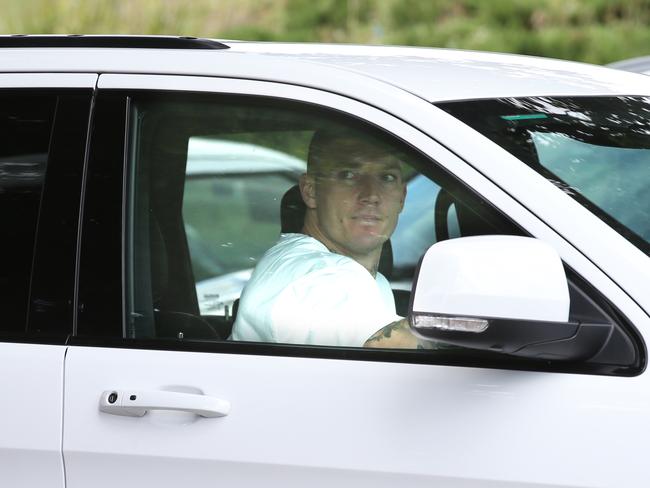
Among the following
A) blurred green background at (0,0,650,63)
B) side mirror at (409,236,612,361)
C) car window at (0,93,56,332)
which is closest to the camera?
side mirror at (409,236,612,361)

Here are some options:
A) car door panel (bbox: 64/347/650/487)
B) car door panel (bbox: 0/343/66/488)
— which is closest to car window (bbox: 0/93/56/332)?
car door panel (bbox: 0/343/66/488)

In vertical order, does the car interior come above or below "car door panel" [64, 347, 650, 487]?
above

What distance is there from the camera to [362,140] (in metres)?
2.44

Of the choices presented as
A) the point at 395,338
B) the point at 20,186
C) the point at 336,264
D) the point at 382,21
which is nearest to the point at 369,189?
the point at 336,264

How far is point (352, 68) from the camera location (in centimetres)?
255

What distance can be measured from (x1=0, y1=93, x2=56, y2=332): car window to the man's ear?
62 cm

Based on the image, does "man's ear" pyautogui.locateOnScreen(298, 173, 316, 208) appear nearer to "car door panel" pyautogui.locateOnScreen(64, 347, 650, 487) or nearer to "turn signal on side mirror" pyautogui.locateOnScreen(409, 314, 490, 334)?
"car door panel" pyautogui.locateOnScreen(64, 347, 650, 487)

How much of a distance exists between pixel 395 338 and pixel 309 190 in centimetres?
50

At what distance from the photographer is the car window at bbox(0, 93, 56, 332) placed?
8.26 ft

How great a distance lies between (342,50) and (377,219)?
0.59 meters

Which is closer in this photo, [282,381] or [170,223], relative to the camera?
[282,381]

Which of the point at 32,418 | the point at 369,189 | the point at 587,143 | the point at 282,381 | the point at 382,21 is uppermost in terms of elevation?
the point at 382,21

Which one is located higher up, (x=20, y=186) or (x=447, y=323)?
(x=20, y=186)

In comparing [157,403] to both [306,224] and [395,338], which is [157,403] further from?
[306,224]
